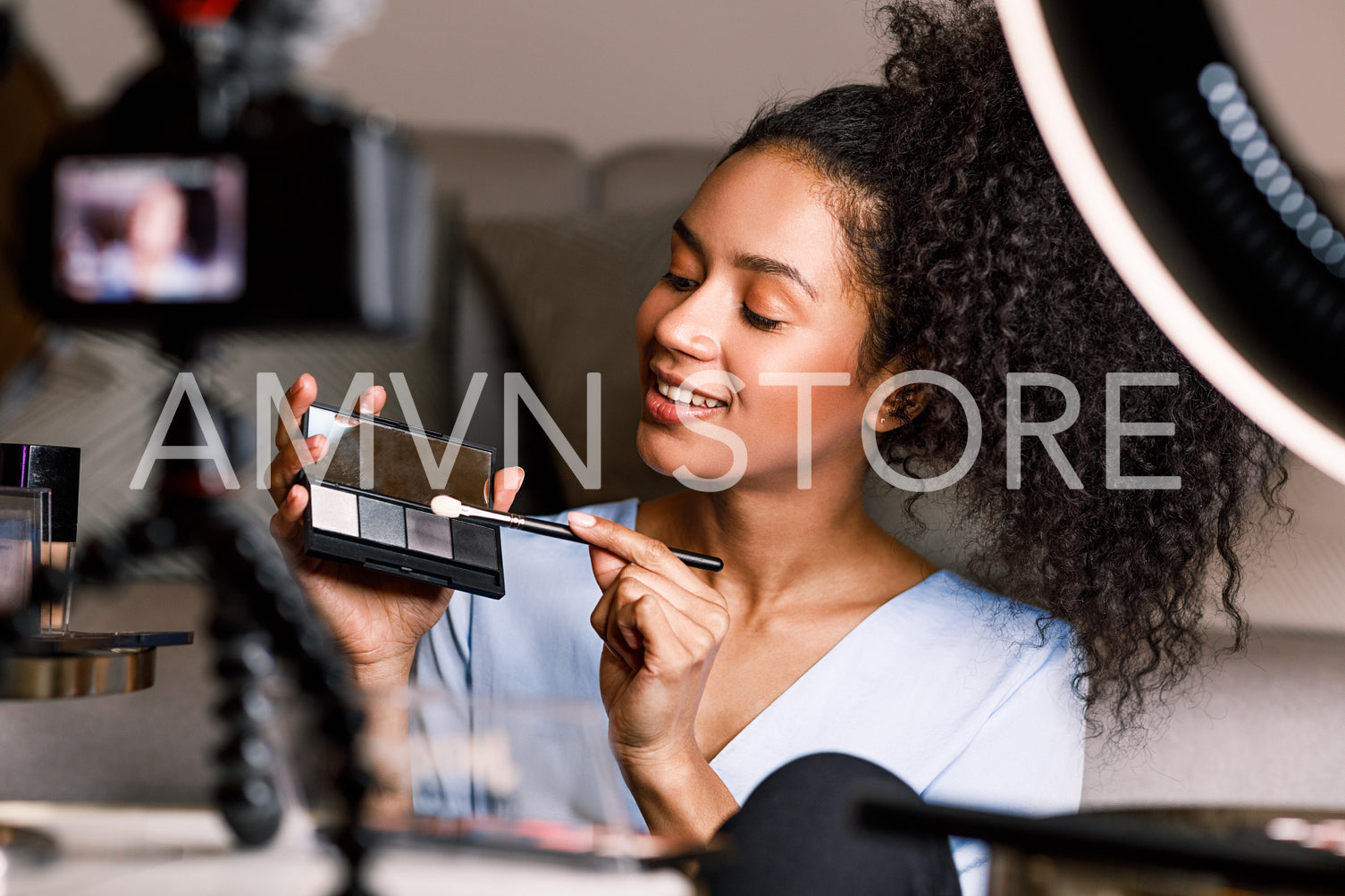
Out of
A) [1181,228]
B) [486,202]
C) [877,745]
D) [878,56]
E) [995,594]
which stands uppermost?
[878,56]

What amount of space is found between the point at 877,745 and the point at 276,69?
78cm

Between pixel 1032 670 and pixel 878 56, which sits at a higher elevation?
pixel 878 56

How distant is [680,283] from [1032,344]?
277 millimetres

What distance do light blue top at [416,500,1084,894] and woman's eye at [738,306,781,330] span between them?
29cm

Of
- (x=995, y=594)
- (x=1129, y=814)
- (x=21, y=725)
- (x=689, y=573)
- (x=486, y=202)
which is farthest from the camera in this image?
(x=486, y=202)

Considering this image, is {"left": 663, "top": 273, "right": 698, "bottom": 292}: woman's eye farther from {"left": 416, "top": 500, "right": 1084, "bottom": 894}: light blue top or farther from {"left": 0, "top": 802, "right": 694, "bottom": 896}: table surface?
{"left": 0, "top": 802, "right": 694, "bottom": 896}: table surface

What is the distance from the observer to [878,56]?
4.46 ft

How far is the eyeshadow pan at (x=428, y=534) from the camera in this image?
71 centimetres

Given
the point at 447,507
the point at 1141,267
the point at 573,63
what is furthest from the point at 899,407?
the point at 573,63

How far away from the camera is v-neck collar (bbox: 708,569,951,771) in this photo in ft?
2.94

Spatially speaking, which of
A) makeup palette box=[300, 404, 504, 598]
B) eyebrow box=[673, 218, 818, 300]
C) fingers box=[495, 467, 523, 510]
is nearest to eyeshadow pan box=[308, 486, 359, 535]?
makeup palette box=[300, 404, 504, 598]

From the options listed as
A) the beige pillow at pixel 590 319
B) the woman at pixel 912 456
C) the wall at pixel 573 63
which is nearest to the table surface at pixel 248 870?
the woman at pixel 912 456

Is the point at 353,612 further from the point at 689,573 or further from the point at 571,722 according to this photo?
the point at 571,722

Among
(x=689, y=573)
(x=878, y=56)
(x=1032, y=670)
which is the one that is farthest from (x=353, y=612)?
(x=878, y=56)
